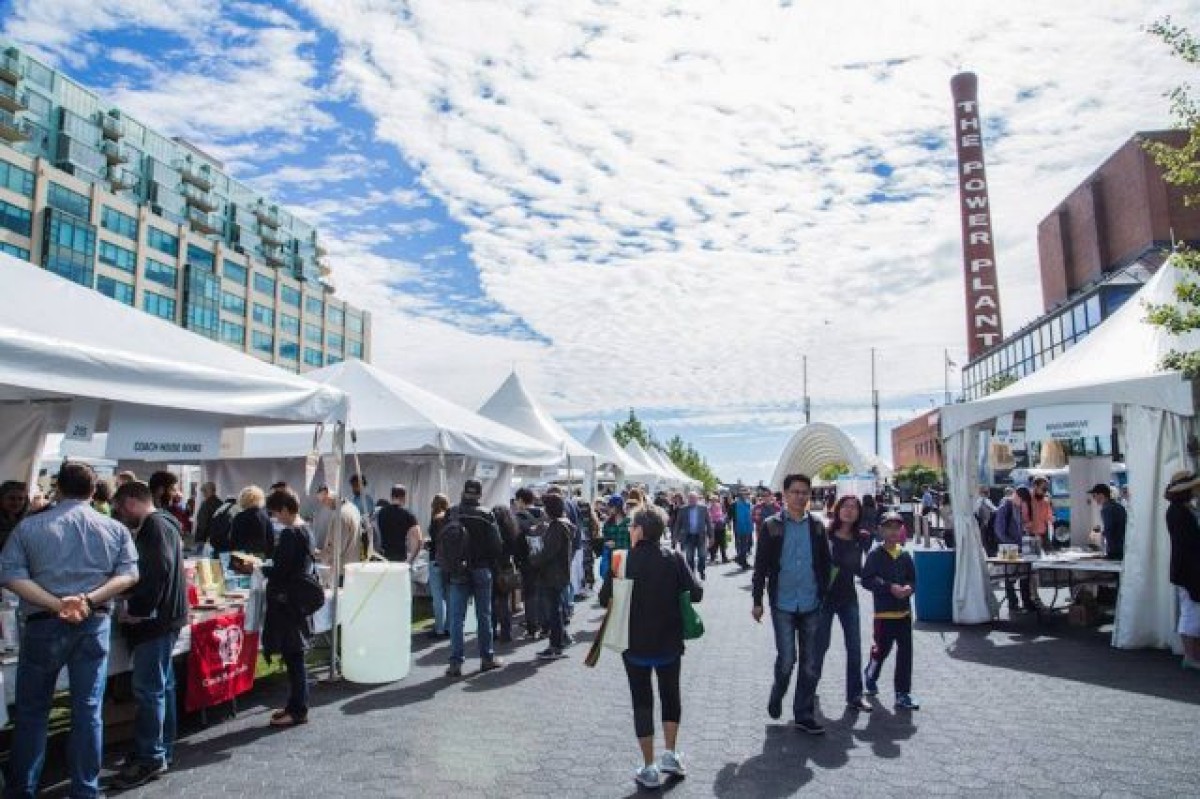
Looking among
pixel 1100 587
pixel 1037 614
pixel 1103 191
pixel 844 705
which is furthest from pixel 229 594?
pixel 1103 191

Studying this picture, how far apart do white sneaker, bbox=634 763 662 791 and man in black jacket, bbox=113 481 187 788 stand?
2.87m

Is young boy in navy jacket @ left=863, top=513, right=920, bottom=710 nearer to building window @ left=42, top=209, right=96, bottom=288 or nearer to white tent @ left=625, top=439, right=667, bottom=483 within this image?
white tent @ left=625, top=439, right=667, bottom=483

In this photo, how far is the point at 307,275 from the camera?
86.8m

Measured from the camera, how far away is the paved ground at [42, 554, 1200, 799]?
15.6 feet

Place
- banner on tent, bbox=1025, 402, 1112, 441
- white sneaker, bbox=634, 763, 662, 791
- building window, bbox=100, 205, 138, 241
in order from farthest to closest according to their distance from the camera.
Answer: building window, bbox=100, 205, 138, 241, banner on tent, bbox=1025, 402, 1112, 441, white sneaker, bbox=634, 763, 662, 791

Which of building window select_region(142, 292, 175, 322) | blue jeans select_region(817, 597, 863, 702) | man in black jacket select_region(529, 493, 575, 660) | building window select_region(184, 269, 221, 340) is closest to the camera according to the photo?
blue jeans select_region(817, 597, 863, 702)

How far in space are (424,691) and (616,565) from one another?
3033 millimetres

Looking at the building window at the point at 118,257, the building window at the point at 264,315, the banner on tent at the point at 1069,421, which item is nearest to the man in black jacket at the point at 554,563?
the banner on tent at the point at 1069,421

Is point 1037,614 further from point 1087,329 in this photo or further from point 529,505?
point 1087,329

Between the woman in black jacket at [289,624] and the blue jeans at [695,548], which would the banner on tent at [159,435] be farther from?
the blue jeans at [695,548]

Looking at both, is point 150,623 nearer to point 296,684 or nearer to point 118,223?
point 296,684

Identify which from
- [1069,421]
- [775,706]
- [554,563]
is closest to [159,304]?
[554,563]

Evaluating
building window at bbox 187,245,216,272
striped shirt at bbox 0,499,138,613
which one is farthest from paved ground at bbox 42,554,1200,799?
building window at bbox 187,245,216,272

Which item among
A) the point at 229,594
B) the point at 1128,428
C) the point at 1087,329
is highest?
the point at 1087,329
